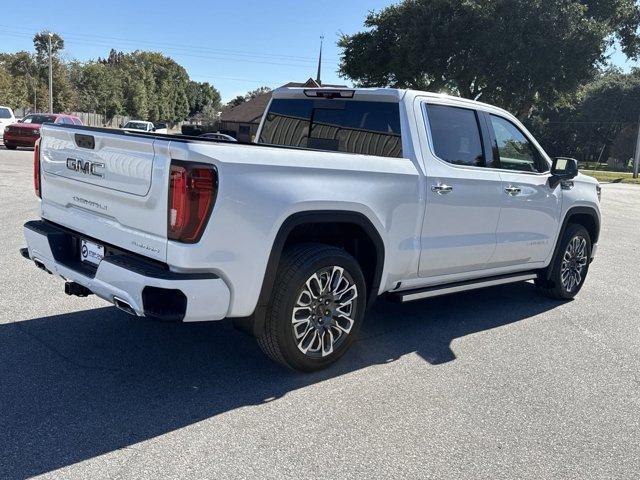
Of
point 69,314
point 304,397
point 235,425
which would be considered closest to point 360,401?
point 304,397

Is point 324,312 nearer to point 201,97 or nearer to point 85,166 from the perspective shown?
point 85,166

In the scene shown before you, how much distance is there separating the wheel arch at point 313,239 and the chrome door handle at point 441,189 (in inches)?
26.2

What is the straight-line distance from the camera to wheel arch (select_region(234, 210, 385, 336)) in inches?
146

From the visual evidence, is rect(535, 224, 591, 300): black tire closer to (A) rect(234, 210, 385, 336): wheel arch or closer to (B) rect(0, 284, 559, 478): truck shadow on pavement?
(B) rect(0, 284, 559, 478): truck shadow on pavement

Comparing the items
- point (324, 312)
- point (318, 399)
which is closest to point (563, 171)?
point (324, 312)

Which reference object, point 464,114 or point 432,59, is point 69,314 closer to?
point 464,114

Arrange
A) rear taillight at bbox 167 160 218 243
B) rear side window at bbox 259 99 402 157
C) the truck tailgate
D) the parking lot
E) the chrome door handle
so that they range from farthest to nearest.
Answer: rear side window at bbox 259 99 402 157 < the chrome door handle < the truck tailgate < rear taillight at bbox 167 160 218 243 < the parking lot

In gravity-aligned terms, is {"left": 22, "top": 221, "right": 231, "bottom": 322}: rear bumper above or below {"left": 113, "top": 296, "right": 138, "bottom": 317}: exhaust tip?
above

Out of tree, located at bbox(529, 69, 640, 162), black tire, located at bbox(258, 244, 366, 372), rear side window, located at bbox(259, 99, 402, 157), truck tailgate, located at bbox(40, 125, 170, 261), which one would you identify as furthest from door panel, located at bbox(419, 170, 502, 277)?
tree, located at bbox(529, 69, 640, 162)

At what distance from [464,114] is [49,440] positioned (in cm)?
398

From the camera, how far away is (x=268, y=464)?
3049 mm

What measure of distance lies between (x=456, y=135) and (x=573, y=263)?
252cm

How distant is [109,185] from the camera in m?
3.70

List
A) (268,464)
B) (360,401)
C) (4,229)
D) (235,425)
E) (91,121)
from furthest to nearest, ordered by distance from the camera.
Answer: (91,121), (4,229), (360,401), (235,425), (268,464)
